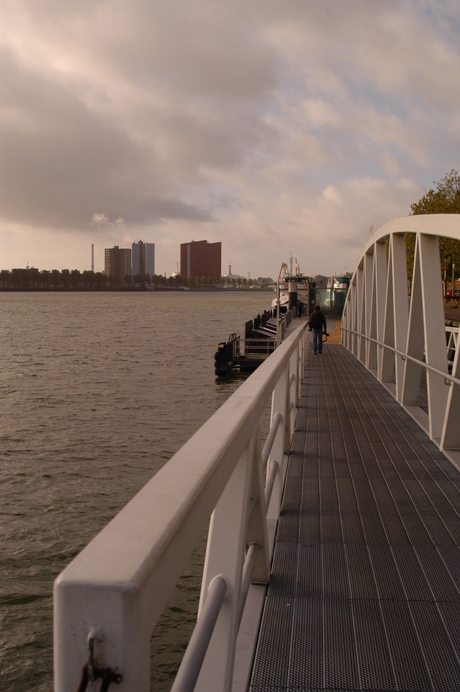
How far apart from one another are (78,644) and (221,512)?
119 centimetres

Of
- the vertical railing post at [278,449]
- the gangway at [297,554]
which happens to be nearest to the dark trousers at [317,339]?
the gangway at [297,554]

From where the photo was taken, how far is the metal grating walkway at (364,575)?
2.56m

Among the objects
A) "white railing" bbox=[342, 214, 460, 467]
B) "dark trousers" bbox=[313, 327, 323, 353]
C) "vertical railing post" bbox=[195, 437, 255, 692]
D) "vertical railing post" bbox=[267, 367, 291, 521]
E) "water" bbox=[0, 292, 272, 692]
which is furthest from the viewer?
"dark trousers" bbox=[313, 327, 323, 353]

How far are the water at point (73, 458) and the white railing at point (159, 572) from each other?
16.6 feet

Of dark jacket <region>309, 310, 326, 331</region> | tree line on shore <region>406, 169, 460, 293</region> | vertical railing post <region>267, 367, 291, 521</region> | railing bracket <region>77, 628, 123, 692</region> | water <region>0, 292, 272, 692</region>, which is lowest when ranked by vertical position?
water <region>0, 292, 272, 692</region>

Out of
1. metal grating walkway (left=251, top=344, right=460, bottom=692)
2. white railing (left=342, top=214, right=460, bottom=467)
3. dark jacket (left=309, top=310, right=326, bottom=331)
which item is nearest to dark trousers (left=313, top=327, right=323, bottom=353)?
dark jacket (left=309, top=310, right=326, bottom=331)

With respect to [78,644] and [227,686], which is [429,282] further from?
[78,644]

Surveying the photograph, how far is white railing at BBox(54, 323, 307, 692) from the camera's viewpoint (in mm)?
850

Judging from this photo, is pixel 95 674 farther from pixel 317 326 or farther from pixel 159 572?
pixel 317 326

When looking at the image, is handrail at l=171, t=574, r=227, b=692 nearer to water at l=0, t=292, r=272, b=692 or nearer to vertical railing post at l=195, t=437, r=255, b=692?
vertical railing post at l=195, t=437, r=255, b=692

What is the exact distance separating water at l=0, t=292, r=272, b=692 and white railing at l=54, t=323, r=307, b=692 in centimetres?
505

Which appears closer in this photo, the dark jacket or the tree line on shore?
the dark jacket

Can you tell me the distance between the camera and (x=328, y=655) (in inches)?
104

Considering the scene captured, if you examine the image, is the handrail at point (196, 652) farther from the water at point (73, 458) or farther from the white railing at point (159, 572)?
the water at point (73, 458)
